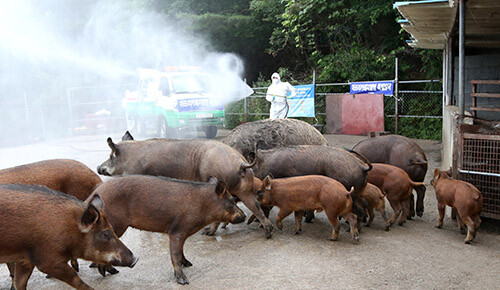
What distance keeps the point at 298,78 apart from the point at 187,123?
842 centimetres

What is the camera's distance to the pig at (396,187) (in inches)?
265

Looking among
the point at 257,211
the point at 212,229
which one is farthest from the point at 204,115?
the point at 257,211

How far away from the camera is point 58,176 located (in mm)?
5523

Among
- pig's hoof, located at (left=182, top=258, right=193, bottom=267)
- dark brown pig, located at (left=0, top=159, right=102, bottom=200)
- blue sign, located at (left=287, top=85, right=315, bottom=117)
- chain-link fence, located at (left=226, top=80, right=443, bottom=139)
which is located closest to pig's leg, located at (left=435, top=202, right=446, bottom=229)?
pig's hoof, located at (left=182, top=258, right=193, bottom=267)

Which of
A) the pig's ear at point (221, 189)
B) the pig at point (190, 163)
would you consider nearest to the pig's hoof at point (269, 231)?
the pig at point (190, 163)

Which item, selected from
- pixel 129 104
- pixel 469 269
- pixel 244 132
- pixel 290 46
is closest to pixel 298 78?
pixel 290 46

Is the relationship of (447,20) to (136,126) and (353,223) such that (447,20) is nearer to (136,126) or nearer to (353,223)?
(353,223)

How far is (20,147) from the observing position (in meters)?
16.0

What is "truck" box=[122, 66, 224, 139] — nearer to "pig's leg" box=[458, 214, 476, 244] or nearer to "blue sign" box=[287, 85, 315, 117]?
"blue sign" box=[287, 85, 315, 117]

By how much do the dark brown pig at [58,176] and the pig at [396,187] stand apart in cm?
372

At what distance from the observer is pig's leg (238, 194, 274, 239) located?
618 cm

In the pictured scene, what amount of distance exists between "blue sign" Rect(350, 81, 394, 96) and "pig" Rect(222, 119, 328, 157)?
922cm

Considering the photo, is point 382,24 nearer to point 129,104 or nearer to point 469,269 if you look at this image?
point 129,104

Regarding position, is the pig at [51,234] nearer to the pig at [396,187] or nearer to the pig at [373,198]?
the pig at [373,198]
